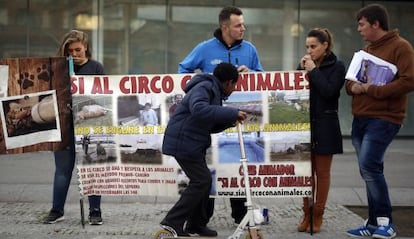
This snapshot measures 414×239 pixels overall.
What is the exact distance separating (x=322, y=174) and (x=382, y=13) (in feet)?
5.03

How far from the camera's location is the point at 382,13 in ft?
20.2

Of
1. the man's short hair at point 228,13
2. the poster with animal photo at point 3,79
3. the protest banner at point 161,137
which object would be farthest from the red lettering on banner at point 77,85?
the man's short hair at point 228,13

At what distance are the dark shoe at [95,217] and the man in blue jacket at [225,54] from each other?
3.59 ft

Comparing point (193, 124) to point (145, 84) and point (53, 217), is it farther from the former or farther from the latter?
point (53, 217)

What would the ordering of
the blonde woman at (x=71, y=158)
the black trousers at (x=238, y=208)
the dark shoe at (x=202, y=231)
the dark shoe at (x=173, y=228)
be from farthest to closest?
the blonde woman at (x=71, y=158) → the black trousers at (x=238, y=208) → the dark shoe at (x=202, y=231) → the dark shoe at (x=173, y=228)

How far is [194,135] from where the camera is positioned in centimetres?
570

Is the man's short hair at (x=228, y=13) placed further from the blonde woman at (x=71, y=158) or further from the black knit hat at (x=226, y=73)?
the blonde woman at (x=71, y=158)

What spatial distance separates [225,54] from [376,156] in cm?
169

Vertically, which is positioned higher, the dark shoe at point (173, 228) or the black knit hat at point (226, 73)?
the black knit hat at point (226, 73)

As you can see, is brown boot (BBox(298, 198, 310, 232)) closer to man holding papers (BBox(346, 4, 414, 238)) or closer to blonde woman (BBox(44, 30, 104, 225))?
man holding papers (BBox(346, 4, 414, 238))

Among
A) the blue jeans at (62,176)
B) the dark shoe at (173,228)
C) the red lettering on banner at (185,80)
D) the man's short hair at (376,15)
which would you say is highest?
the man's short hair at (376,15)

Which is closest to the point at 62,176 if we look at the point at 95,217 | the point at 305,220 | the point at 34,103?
the point at 95,217

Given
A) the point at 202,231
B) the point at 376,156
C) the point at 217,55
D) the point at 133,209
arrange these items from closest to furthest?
the point at 376,156 < the point at 202,231 < the point at 217,55 < the point at 133,209

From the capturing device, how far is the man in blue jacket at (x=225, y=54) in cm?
654
